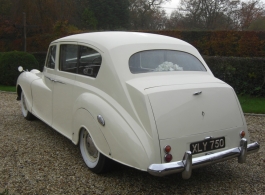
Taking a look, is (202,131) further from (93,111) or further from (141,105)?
(93,111)

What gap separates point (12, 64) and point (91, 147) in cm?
925

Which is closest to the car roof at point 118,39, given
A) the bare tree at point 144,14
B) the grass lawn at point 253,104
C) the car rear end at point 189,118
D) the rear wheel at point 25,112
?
the car rear end at point 189,118

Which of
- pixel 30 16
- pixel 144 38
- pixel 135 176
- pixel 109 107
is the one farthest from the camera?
pixel 30 16

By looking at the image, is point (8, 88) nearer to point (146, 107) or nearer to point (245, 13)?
point (146, 107)

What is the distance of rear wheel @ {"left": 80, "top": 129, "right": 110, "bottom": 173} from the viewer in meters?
3.88

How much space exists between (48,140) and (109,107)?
2252 millimetres

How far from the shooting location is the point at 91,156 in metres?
4.21

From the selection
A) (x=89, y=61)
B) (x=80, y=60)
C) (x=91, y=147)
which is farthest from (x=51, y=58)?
(x=91, y=147)

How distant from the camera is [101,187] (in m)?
3.70

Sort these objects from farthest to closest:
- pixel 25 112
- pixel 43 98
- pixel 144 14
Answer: pixel 144 14 → pixel 25 112 → pixel 43 98

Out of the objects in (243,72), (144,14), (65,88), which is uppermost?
(144,14)

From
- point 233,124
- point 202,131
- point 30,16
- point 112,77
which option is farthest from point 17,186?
point 30,16

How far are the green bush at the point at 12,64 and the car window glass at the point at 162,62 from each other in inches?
359

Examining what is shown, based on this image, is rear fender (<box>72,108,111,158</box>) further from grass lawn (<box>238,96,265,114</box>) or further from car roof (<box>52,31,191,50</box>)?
grass lawn (<box>238,96,265,114</box>)
